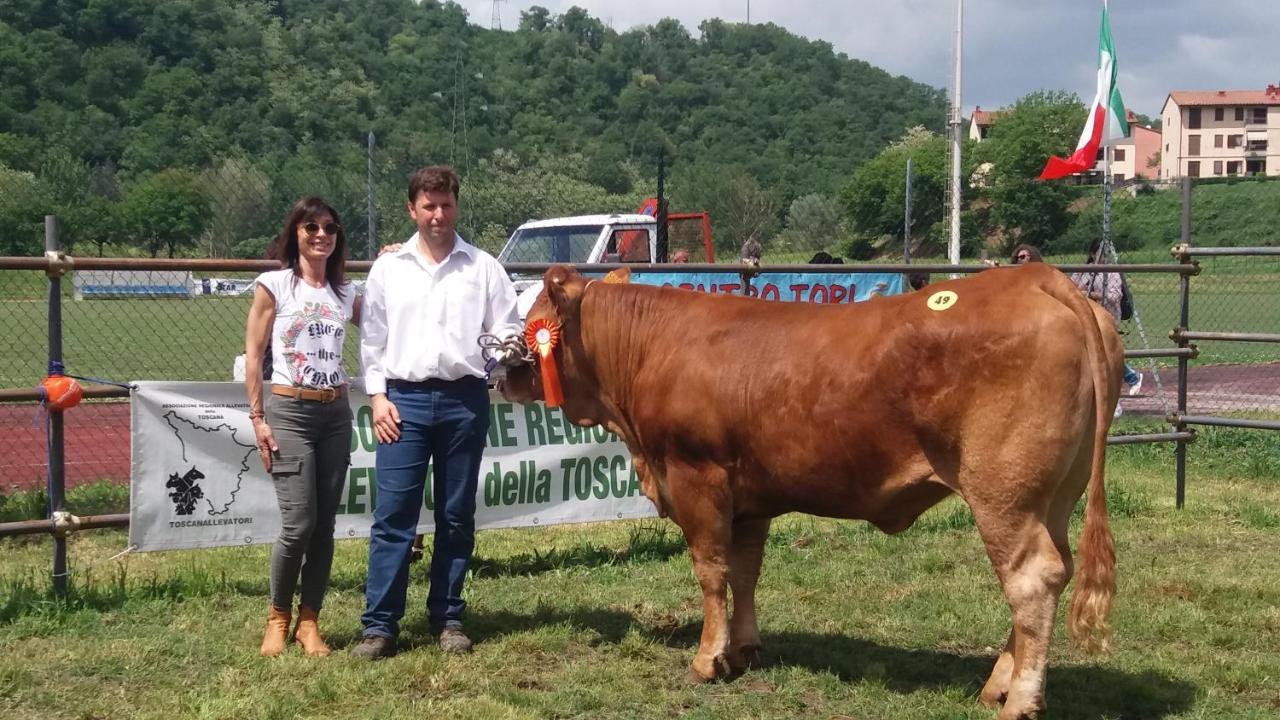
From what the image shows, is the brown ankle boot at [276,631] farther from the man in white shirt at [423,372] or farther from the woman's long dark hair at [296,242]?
the woman's long dark hair at [296,242]

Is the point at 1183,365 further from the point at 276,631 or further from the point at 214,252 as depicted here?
the point at 214,252

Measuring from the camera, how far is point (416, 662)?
202 inches

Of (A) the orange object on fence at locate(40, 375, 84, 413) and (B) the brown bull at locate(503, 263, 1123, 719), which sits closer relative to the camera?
(B) the brown bull at locate(503, 263, 1123, 719)

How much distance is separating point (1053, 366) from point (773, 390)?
3.53ft

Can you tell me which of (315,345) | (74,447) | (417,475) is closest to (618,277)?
(417,475)

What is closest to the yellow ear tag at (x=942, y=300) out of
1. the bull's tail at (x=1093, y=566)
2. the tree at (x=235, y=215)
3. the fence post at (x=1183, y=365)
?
the bull's tail at (x=1093, y=566)

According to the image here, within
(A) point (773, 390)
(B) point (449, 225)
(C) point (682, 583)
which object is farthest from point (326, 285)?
(C) point (682, 583)

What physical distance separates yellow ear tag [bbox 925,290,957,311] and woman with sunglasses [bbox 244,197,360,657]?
2483 mm

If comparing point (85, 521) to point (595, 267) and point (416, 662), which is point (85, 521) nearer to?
point (416, 662)

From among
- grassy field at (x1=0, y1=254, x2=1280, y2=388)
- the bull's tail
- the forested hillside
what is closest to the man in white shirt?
the bull's tail

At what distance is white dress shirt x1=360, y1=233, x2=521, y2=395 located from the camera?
5168mm

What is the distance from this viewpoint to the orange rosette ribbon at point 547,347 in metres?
5.22

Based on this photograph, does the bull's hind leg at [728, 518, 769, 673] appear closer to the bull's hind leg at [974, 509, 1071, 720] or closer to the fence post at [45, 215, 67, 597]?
the bull's hind leg at [974, 509, 1071, 720]

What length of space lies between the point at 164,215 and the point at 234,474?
4442mm
